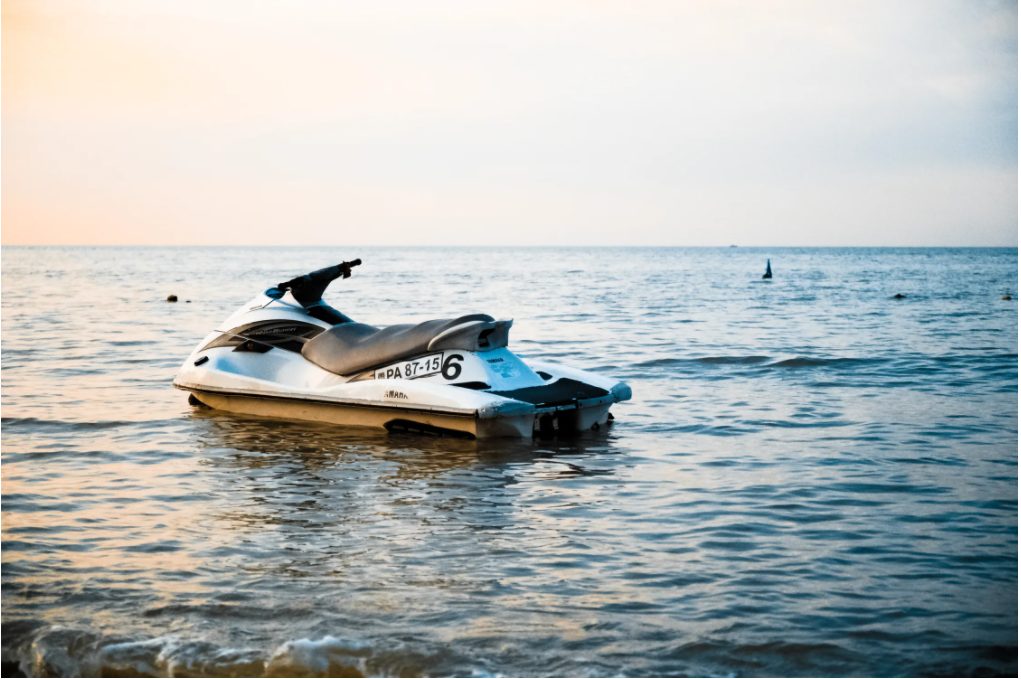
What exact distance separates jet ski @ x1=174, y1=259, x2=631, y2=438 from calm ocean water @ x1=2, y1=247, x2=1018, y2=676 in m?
0.28

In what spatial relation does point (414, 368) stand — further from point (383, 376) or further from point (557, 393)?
point (557, 393)

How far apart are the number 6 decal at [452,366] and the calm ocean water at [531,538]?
2.27ft

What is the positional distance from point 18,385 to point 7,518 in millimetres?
7702

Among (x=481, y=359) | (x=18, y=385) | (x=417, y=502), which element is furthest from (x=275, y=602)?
(x=18, y=385)

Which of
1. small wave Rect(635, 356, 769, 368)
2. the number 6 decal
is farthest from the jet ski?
small wave Rect(635, 356, 769, 368)

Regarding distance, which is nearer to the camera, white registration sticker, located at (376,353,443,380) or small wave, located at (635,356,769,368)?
white registration sticker, located at (376,353,443,380)

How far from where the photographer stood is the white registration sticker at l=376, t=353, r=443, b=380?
442 inches

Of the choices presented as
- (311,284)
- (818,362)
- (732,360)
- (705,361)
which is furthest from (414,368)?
(818,362)

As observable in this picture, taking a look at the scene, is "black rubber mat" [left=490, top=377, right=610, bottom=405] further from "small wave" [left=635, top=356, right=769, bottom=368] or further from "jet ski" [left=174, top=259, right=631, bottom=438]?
"small wave" [left=635, top=356, right=769, bottom=368]

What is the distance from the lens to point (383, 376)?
38.0ft

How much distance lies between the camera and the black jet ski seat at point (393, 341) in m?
11.1

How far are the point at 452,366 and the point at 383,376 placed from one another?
87cm

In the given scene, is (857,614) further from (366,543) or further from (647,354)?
(647,354)

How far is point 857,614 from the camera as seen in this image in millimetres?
6016
